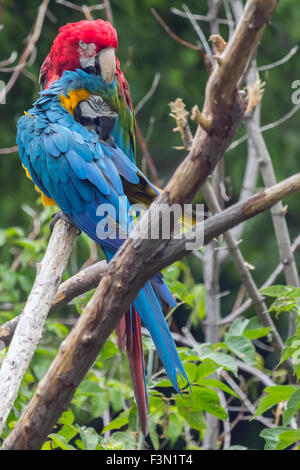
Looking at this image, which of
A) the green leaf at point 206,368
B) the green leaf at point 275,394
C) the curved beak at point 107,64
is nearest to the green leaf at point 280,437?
the green leaf at point 275,394

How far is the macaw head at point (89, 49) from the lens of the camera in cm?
150

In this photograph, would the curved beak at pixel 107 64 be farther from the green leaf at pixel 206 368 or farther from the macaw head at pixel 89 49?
the green leaf at pixel 206 368

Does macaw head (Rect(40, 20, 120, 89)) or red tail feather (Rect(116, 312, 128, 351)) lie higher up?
macaw head (Rect(40, 20, 120, 89))

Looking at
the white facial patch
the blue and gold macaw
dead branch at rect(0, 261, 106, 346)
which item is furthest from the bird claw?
the white facial patch

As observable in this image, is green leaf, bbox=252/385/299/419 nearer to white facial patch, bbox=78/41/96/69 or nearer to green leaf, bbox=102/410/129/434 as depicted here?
green leaf, bbox=102/410/129/434

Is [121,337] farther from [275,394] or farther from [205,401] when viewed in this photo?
[275,394]

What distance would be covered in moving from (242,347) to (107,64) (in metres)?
0.77

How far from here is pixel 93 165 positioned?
4.62 ft

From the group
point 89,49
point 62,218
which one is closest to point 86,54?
point 89,49

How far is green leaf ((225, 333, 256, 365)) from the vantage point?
1.26 metres
